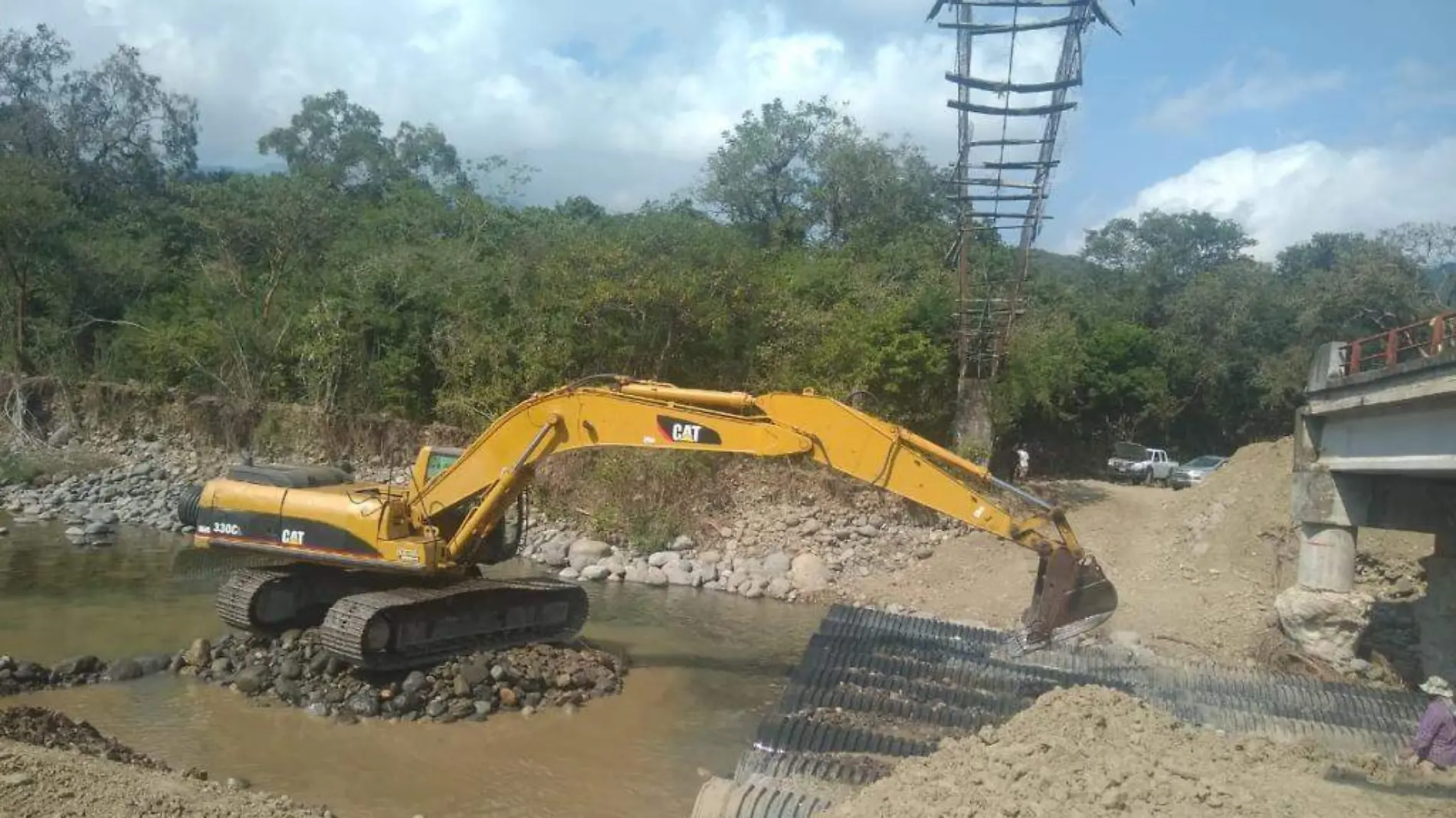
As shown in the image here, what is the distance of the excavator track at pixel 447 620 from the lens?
10617 mm

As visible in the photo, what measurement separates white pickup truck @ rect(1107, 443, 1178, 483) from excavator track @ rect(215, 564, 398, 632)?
2808 centimetres

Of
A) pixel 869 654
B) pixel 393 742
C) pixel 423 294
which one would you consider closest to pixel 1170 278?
pixel 423 294

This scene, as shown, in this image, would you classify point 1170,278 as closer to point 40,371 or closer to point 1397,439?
point 1397,439

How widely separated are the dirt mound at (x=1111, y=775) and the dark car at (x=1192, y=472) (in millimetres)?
26169

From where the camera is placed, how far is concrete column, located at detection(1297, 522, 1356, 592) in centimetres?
1368

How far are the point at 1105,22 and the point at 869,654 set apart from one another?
582 inches

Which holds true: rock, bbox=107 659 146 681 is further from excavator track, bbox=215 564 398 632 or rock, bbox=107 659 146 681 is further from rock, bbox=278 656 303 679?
rock, bbox=278 656 303 679

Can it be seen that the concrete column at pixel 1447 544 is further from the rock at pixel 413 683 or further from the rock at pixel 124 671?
→ the rock at pixel 124 671

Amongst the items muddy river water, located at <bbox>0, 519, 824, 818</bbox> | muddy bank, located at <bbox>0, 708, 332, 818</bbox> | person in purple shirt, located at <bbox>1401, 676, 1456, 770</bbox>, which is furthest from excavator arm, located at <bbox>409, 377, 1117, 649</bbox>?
muddy bank, located at <bbox>0, 708, 332, 818</bbox>

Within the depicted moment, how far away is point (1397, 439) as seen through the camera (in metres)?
12.2

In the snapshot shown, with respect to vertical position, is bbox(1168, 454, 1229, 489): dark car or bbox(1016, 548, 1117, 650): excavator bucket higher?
bbox(1168, 454, 1229, 489): dark car

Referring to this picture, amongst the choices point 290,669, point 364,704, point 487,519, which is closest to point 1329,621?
point 487,519

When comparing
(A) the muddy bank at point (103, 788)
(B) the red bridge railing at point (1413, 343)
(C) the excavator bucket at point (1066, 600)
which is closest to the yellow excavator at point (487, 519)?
(C) the excavator bucket at point (1066, 600)

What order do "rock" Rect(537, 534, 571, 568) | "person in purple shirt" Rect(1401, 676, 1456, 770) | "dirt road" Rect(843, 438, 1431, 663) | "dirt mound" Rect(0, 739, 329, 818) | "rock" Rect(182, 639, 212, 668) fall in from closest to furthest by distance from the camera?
"dirt mound" Rect(0, 739, 329, 818), "person in purple shirt" Rect(1401, 676, 1456, 770), "rock" Rect(182, 639, 212, 668), "dirt road" Rect(843, 438, 1431, 663), "rock" Rect(537, 534, 571, 568)
